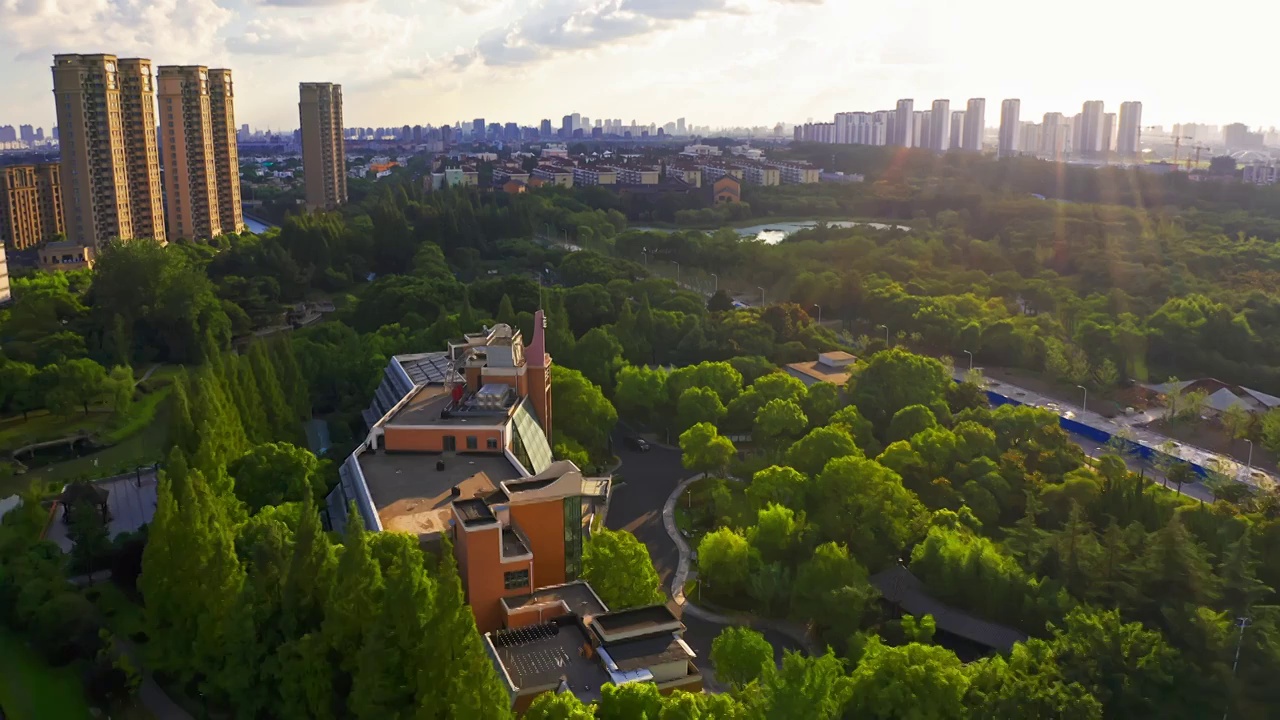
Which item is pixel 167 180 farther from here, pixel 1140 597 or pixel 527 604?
pixel 1140 597

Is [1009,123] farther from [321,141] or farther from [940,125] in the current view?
[321,141]

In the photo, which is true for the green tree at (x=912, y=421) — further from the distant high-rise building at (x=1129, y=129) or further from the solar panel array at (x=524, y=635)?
the distant high-rise building at (x=1129, y=129)

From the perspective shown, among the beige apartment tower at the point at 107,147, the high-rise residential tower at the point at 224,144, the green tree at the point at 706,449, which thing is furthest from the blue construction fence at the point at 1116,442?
the high-rise residential tower at the point at 224,144

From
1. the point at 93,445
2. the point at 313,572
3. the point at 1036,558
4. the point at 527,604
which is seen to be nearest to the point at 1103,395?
the point at 1036,558

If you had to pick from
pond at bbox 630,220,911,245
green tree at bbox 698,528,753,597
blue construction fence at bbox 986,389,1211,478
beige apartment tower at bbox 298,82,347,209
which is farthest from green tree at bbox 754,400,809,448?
beige apartment tower at bbox 298,82,347,209

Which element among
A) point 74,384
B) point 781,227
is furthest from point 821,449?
point 781,227
